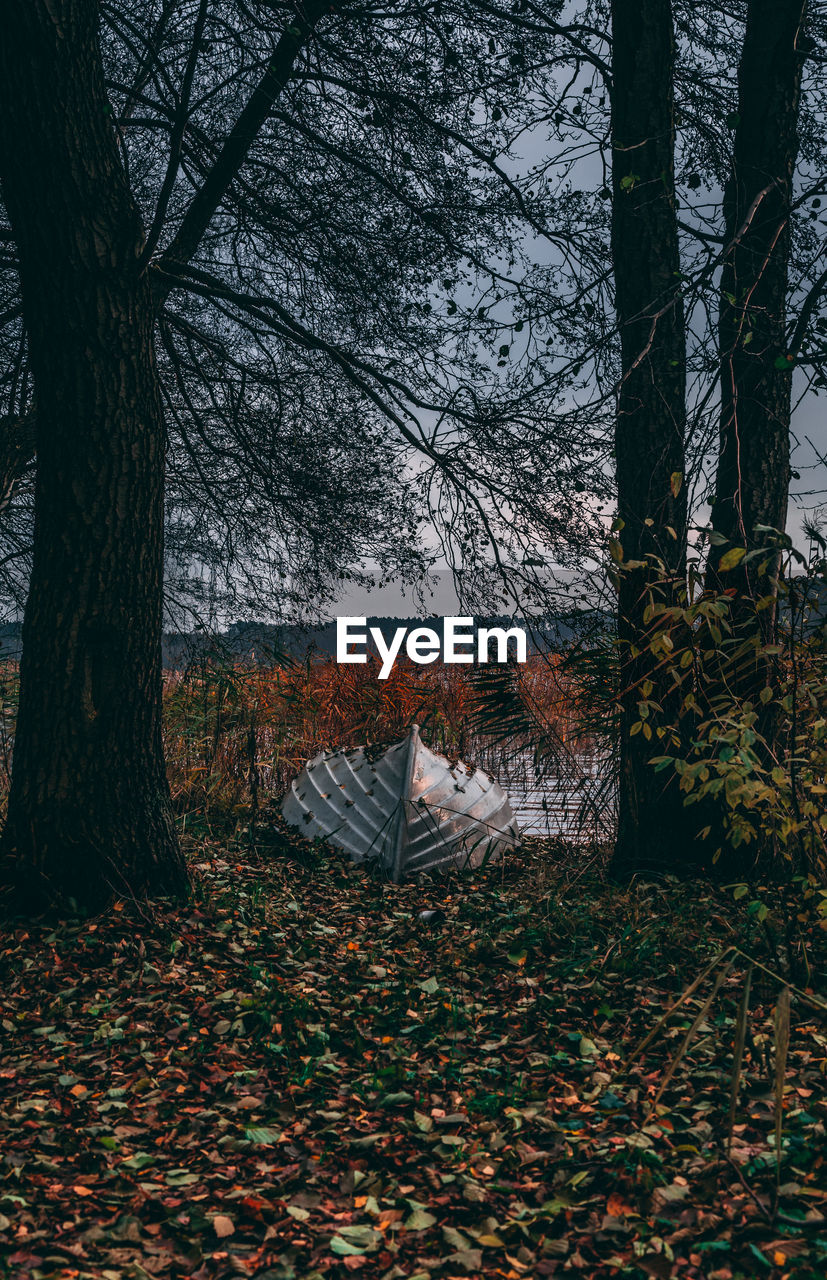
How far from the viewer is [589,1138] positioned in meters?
3.15

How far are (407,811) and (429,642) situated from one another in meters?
3.83

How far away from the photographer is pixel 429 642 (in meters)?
10.3

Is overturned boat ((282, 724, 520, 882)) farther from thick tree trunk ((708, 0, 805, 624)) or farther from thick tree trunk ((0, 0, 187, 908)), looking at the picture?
thick tree trunk ((708, 0, 805, 624))

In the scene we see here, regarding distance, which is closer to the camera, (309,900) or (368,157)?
(309,900)

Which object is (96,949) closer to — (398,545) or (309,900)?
(309,900)

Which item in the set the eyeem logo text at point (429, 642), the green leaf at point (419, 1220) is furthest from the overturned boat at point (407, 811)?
the green leaf at point (419, 1220)

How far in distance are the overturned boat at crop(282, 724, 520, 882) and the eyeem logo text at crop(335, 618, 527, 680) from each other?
0.93 metres

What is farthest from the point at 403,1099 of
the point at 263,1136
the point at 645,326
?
the point at 645,326

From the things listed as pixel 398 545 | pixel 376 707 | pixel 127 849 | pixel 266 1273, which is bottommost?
pixel 266 1273

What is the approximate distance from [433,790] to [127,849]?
250 cm

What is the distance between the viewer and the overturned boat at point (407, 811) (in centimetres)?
672

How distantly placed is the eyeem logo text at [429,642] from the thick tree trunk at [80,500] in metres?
2.66

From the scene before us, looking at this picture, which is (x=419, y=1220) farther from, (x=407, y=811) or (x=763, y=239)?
(x=763, y=239)

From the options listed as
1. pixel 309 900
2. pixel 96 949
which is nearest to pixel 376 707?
pixel 309 900
